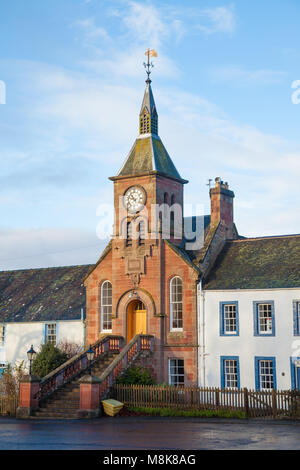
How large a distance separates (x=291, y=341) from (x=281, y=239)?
297 inches

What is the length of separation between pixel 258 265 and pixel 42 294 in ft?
58.1

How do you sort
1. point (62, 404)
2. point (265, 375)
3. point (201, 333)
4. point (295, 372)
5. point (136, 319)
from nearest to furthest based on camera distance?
point (62, 404), point (295, 372), point (265, 375), point (201, 333), point (136, 319)

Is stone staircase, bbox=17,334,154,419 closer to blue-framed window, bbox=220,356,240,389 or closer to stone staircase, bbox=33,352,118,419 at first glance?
stone staircase, bbox=33,352,118,419

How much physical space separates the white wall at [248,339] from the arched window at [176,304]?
1.52m

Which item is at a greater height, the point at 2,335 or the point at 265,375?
the point at 2,335

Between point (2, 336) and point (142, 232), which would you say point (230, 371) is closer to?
point (142, 232)

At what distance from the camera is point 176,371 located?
3622 centimetres

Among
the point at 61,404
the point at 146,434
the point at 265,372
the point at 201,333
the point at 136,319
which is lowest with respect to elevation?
the point at 146,434

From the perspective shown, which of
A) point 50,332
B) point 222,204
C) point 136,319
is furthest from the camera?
point 50,332

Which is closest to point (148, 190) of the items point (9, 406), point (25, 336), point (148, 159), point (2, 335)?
point (148, 159)

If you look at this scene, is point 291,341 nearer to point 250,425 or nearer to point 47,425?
point 250,425

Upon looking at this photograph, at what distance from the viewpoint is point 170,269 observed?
3712cm
